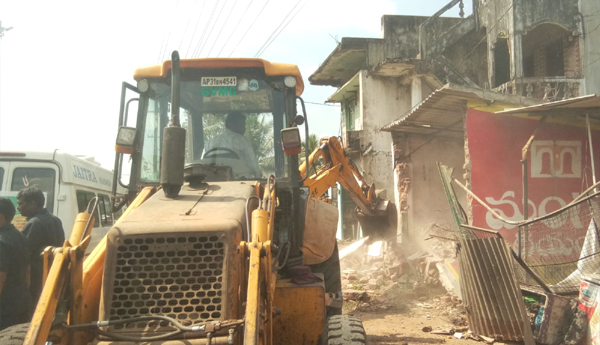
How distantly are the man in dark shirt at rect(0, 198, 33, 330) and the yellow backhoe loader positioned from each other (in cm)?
110

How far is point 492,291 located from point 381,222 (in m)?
6.29

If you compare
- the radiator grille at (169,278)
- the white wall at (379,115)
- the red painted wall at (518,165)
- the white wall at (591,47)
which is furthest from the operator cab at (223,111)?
the white wall at (591,47)

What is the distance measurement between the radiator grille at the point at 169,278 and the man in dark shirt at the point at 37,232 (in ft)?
8.00

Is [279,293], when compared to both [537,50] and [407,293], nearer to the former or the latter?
[407,293]

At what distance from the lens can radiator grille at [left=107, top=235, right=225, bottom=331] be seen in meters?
2.95

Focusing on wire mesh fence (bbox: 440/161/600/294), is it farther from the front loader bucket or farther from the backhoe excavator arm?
the front loader bucket

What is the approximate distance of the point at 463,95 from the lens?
923 centimetres

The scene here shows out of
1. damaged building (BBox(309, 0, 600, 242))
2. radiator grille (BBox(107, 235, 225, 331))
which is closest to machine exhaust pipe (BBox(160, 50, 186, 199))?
radiator grille (BBox(107, 235, 225, 331))

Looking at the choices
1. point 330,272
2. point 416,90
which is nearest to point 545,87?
point 416,90

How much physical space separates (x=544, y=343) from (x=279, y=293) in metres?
3.43

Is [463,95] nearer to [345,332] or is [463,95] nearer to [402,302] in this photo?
[402,302]

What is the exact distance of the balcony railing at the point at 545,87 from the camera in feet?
49.9

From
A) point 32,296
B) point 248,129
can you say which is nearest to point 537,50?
point 248,129

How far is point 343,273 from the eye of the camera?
11.2 meters
